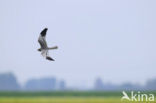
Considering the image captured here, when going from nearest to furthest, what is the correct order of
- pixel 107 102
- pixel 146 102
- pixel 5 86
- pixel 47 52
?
pixel 47 52
pixel 146 102
pixel 107 102
pixel 5 86

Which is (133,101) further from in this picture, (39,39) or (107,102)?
(39,39)

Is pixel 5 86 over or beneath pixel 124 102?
over

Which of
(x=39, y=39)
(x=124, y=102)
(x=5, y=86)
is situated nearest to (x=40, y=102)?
(x=124, y=102)

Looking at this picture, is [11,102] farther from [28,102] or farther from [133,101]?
[133,101]

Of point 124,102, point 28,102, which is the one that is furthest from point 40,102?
point 124,102

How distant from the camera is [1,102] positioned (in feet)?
101

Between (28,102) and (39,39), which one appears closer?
(39,39)

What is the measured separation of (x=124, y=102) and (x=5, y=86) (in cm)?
3481

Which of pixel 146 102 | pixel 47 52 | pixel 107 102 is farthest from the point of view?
pixel 107 102

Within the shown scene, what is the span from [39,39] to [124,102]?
608 centimetres

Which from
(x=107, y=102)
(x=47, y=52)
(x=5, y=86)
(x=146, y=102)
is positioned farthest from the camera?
(x=5, y=86)

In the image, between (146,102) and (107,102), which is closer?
(146,102)

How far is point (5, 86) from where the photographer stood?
64.2 meters

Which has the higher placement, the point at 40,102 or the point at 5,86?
the point at 5,86
